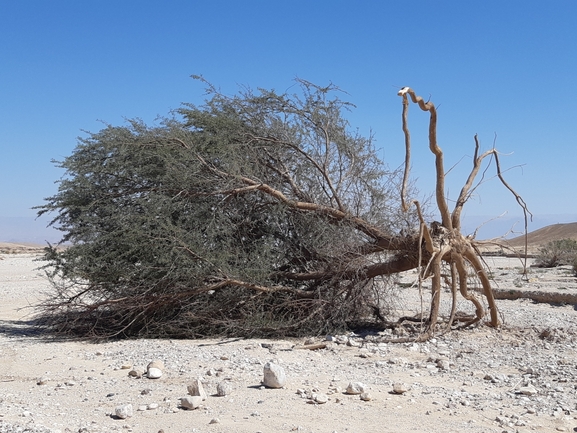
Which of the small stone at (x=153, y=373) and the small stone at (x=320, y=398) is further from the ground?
the small stone at (x=153, y=373)

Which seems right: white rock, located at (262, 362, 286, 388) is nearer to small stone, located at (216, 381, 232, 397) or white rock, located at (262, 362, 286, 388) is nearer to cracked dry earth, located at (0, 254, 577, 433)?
cracked dry earth, located at (0, 254, 577, 433)

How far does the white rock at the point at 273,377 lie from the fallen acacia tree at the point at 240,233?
3.22 metres

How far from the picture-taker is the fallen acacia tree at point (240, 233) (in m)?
10.1

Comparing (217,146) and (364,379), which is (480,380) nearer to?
(364,379)

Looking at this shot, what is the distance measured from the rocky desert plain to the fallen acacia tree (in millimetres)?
573

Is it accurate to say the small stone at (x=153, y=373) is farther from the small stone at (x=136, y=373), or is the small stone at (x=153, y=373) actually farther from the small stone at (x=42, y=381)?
the small stone at (x=42, y=381)

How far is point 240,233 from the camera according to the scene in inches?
432

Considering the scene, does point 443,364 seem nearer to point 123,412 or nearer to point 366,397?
point 366,397

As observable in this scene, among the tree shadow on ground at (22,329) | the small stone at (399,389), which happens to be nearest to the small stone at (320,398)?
the small stone at (399,389)

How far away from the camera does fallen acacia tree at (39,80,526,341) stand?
1010 centimetres

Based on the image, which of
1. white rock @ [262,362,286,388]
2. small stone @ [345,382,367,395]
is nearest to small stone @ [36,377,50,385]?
white rock @ [262,362,286,388]

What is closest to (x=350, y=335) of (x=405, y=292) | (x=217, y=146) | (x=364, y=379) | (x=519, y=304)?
(x=364, y=379)

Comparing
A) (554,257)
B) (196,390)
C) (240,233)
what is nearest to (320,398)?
(196,390)

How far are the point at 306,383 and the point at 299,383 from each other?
7cm
